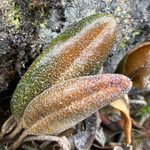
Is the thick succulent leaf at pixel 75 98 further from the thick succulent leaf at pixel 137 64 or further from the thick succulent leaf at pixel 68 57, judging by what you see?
the thick succulent leaf at pixel 137 64

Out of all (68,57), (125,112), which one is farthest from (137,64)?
(68,57)

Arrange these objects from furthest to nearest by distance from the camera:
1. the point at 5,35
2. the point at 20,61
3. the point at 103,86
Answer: the point at 20,61 < the point at 5,35 < the point at 103,86

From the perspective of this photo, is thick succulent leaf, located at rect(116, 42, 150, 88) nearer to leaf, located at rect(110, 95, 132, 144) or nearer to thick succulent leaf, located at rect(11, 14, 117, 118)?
leaf, located at rect(110, 95, 132, 144)

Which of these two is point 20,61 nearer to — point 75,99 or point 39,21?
point 39,21

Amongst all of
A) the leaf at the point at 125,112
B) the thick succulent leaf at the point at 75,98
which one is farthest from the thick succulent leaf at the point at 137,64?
the thick succulent leaf at the point at 75,98

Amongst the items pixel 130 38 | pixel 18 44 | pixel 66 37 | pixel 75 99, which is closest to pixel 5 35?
pixel 18 44

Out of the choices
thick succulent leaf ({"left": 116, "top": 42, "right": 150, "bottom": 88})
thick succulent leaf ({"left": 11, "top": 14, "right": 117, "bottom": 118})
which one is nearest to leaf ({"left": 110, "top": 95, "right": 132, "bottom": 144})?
thick succulent leaf ({"left": 116, "top": 42, "right": 150, "bottom": 88})

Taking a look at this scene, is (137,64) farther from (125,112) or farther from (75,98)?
(75,98)
